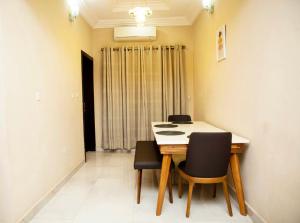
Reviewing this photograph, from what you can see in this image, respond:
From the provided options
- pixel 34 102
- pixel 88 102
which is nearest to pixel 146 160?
pixel 34 102

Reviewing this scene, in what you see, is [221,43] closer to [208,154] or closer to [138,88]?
[208,154]

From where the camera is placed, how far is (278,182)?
171 cm

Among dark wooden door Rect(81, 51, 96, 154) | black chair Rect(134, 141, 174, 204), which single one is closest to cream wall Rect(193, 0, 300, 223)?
black chair Rect(134, 141, 174, 204)

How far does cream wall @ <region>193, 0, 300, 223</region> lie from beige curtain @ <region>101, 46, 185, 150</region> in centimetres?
177

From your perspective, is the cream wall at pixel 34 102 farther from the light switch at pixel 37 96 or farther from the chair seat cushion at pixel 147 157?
the chair seat cushion at pixel 147 157

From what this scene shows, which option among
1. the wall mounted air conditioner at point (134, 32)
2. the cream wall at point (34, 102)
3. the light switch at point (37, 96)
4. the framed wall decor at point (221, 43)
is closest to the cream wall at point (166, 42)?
the wall mounted air conditioner at point (134, 32)

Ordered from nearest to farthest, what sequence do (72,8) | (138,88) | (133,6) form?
(72,8), (133,6), (138,88)

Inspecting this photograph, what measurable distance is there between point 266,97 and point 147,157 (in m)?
1.34

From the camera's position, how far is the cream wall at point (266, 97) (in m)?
1.53

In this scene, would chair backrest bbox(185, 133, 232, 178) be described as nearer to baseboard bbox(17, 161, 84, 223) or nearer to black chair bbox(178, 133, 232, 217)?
black chair bbox(178, 133, 232, 217)

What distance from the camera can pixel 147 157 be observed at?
8.25ft

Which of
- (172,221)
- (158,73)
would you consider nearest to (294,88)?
(172,221)

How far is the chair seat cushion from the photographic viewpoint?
2363mm

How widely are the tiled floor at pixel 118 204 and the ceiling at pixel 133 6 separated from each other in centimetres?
280
